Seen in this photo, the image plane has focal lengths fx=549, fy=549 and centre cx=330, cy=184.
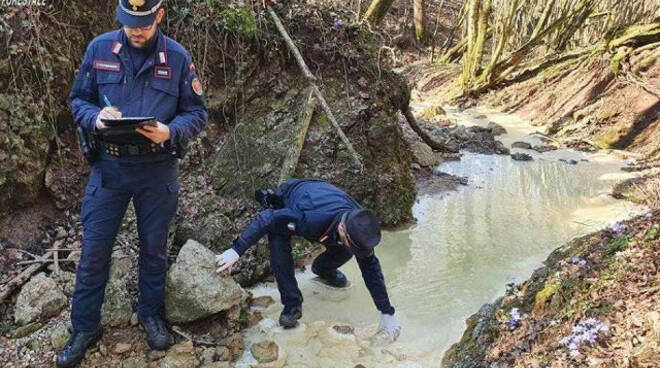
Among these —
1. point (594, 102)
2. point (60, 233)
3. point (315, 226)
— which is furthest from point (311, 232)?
point (594, 102)

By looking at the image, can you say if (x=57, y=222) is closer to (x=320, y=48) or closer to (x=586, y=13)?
(x=320, y=48)

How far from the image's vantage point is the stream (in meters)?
3.82

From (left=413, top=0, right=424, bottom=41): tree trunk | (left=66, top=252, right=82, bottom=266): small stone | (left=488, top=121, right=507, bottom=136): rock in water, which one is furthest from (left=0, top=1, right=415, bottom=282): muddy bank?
(left=413, top=0, right=424, bottom=41): tree trunk

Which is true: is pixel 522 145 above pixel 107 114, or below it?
below

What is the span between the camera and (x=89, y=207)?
3107mm

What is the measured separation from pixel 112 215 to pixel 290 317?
1466mm

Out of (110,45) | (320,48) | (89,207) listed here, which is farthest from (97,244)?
(320,48)

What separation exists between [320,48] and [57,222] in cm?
295

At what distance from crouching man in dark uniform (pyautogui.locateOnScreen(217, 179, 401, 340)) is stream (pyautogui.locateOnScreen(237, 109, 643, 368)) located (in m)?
0.22

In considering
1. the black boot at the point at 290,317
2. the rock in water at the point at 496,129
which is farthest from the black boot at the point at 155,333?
the rock in water at the point at 496,129

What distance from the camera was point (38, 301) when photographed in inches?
138

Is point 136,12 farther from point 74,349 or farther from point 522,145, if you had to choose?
point 522,145

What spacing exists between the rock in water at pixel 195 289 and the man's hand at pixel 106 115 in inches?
47.1

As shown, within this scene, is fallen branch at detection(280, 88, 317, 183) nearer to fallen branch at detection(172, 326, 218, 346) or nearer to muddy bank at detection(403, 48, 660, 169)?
fallen branch at detection(172, 326, 218, 346)
